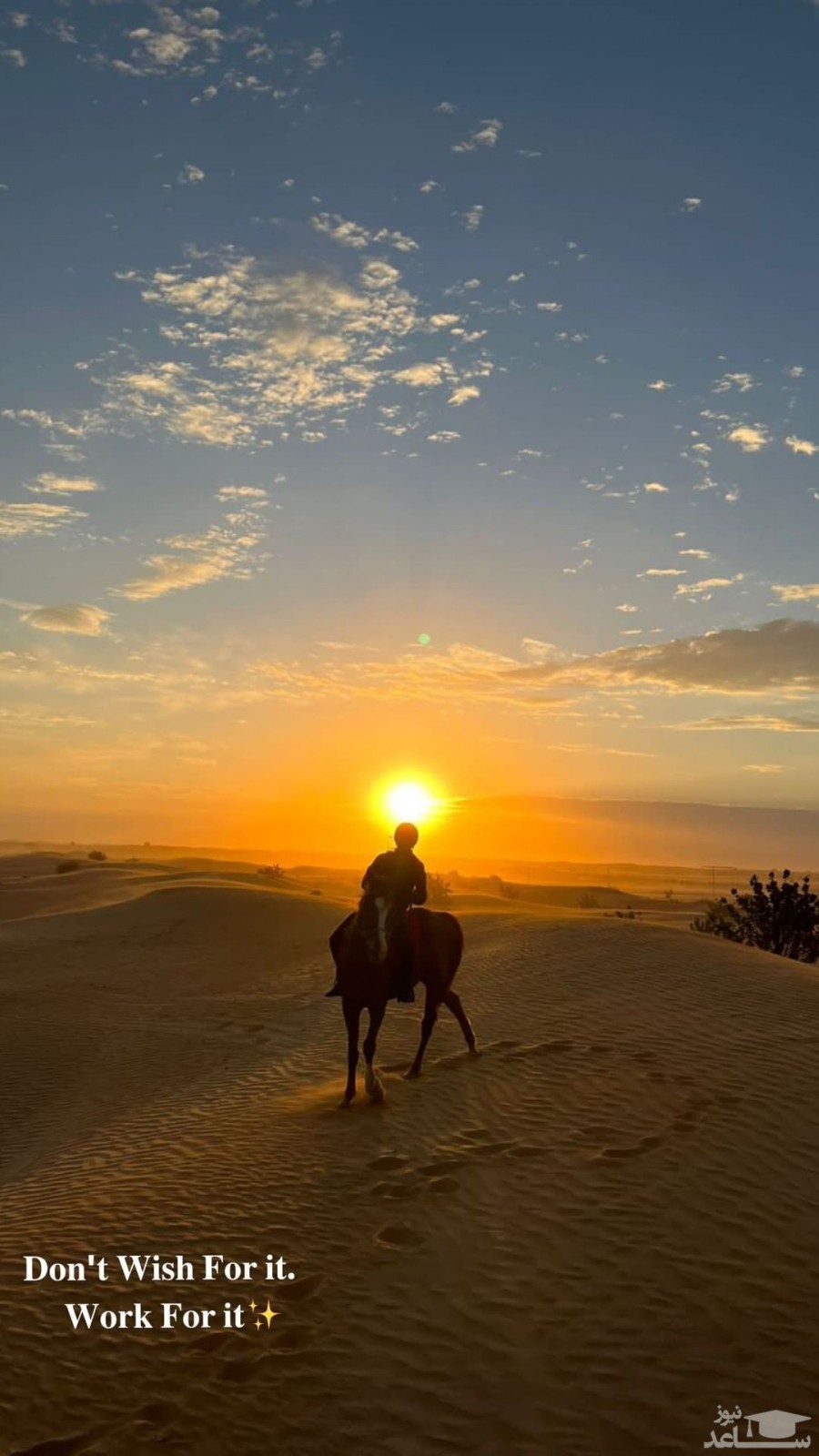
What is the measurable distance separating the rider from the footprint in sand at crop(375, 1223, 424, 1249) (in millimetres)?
3052

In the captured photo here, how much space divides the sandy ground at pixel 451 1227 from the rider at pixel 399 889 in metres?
1.24

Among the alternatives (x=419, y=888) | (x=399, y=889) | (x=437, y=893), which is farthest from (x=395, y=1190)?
(x=437, y=893)

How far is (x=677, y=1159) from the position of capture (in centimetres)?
772

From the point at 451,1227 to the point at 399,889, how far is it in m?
3.62

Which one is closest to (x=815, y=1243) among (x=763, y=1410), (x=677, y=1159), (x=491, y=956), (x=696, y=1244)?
(x=696, y=1244)

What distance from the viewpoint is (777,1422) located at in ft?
15.5

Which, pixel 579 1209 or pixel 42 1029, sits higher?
pixel 579 1209

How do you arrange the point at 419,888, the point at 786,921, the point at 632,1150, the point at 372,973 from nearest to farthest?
1. the point at 632,1150
2. the point at 372,973
3. the point at 419,888
4. the point at 786,921

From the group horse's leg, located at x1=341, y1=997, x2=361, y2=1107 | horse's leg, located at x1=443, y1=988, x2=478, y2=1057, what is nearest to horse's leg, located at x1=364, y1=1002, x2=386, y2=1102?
horse's leg, located at x1=341, y1=997, x2=361, y2=1107

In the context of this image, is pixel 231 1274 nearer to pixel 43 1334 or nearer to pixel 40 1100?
pixel 43 1334

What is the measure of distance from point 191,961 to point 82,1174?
593 inches

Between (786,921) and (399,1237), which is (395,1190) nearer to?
(399,1237)

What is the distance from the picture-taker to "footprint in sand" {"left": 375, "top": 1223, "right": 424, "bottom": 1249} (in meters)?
6.56

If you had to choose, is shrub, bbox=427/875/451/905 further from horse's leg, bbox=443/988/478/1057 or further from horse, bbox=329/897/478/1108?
horse, bbox=329/897/478/1108
